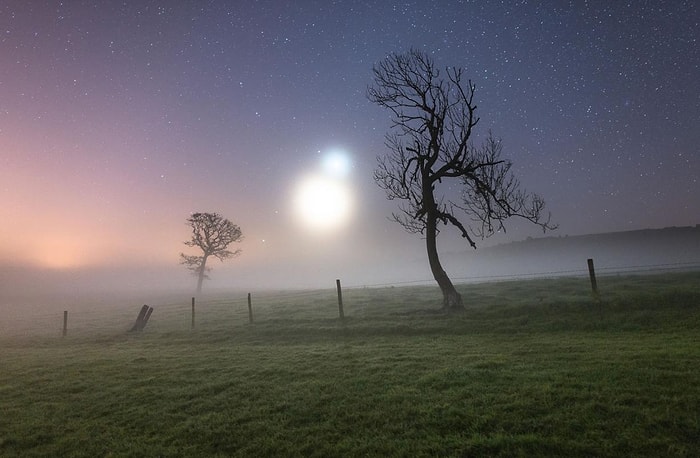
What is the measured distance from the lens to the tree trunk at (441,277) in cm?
2231

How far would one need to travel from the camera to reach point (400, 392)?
8562mm

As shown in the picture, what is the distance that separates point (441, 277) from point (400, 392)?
1587 centimetres

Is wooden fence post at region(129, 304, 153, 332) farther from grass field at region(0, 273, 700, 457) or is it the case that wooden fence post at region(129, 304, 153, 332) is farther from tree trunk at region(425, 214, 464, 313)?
tree trunk at region(425, 214, 464, 313)

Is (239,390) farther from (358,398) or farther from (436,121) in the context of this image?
(436,121)

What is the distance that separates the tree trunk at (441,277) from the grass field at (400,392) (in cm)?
381

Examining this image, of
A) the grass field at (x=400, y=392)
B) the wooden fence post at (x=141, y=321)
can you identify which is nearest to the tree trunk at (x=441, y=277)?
the grass field at (x=400, y=392)

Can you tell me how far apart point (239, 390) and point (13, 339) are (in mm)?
27194

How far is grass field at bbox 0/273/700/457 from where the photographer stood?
6.01 meters

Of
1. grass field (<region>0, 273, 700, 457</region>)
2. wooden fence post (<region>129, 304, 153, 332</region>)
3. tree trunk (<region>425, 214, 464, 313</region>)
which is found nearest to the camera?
grass field (<region>0, 273, 700, 457</region>)

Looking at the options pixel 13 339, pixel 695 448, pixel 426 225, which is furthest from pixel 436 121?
pixel 13 339

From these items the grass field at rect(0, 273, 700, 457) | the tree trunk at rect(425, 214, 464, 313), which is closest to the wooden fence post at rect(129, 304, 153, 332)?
the grass field at rect(0, 273, 700, 457)

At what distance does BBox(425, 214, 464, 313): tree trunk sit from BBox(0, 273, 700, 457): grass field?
12.5 ft

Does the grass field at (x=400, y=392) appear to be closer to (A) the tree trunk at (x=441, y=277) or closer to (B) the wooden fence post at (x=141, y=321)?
(A) the tree trunk at (x=441, y=277)

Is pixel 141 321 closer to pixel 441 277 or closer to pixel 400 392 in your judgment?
pixel 441 277
